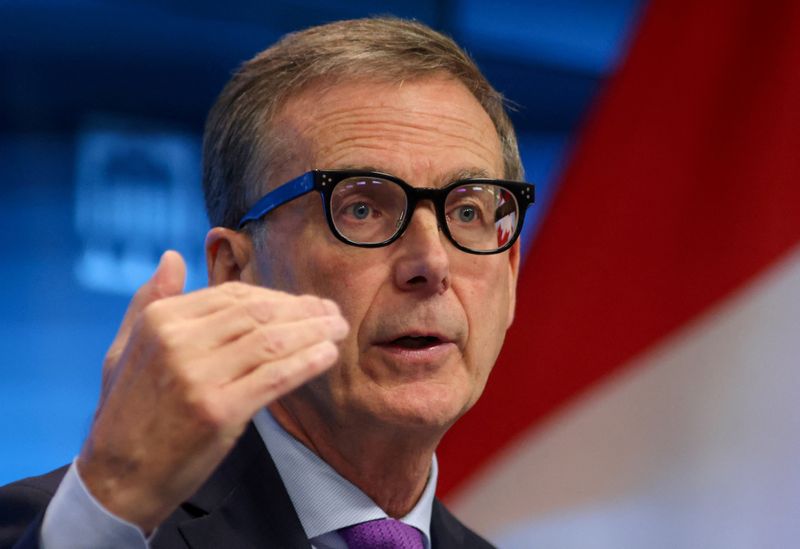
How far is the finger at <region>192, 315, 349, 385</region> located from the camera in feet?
4.23

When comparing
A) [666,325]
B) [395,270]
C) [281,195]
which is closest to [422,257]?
[395,270]

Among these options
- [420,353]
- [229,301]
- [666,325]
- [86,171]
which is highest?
→ [229,301]

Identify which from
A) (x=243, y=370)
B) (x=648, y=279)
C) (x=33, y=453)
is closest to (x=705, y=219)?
(x=648, y=279)

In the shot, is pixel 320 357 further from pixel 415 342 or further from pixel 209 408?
pixel 415 342

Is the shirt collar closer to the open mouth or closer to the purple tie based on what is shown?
the purple tie

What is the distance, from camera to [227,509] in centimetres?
176

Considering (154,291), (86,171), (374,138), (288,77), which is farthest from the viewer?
(86,171)

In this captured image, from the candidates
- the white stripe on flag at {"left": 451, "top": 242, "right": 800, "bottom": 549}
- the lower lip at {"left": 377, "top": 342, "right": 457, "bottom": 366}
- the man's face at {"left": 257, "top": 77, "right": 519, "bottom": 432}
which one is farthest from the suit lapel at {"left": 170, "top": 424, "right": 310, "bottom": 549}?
the white stripe on flag at {"left": 451, "top": 242, "right": 800, "bottom": 549}

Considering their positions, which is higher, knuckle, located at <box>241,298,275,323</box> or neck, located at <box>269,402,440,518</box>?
knuckle, located at <box>241,298,275,323</box>

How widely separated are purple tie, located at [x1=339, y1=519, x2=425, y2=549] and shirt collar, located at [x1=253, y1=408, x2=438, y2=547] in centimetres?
1

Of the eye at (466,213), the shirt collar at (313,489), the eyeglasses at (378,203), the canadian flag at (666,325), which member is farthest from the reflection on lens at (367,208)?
the canadian flag at (666,325)

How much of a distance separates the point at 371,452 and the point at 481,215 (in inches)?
17.2

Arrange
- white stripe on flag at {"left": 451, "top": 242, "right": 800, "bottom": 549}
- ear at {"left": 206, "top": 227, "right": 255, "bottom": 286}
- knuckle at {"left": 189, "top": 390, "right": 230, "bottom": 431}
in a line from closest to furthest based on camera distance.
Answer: knuckle at {"left": 189, "top": 390, "right": 230, "bottom": 431} → ear at {"left": 206, "top": 227, "right": 255, "bottom": 286} → white stripe on flag at {"left": 451, "top": 242, "right": 800, "bottom": 549}

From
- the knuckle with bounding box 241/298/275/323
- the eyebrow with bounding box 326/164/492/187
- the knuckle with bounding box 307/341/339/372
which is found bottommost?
the knuckle with bounding box 307/341/339/372
